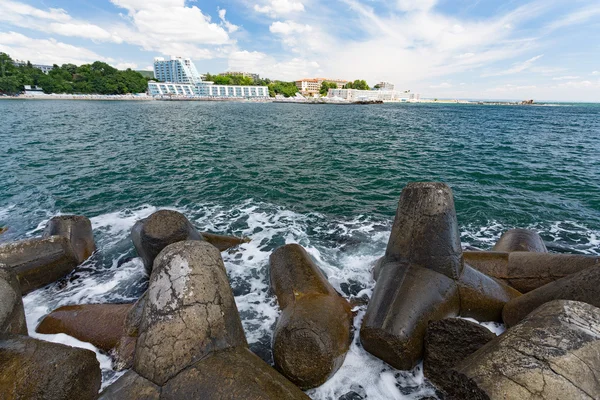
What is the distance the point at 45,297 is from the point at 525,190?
805 inches

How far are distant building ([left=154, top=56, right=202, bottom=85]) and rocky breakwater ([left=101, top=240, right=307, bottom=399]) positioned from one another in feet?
669

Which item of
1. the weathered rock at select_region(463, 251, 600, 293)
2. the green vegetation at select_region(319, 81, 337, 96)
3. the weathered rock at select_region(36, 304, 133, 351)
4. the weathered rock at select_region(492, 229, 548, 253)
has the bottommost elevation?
the weathered rock at select_region(36, 304, 133, 351)

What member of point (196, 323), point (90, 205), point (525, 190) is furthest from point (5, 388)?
point (525, 190)

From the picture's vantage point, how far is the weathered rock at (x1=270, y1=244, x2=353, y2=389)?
14.8ft

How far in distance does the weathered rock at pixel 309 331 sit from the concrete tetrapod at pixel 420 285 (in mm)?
566

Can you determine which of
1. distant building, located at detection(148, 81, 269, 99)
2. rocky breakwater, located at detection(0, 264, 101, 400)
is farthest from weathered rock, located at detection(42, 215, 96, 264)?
distant building, located at detection(148, 81, 269, 99)

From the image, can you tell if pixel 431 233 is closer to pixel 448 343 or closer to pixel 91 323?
pixel 448 343

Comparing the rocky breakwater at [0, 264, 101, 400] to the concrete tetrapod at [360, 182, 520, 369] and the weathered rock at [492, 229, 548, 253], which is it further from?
the weathered rock at [492, 229, 548, 253]

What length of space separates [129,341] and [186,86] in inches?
6937

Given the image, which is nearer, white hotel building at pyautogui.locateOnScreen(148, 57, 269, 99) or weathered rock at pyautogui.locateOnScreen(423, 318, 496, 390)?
weathered rock at pyautogui.locateOnScreen(423, 318, 496, 390)

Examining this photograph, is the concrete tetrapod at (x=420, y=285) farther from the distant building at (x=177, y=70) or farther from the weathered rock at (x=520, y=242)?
the distant building at (x=177, y=70)

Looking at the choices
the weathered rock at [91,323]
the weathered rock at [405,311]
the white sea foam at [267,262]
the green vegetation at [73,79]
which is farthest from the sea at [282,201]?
the green vegetation at [73,79]

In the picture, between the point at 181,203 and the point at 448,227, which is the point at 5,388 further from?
the point at 181,203

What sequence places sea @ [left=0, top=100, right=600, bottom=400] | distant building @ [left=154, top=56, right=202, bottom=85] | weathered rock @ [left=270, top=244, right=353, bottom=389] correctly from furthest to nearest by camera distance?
distant building @ [left=154, top=56, right=202, bottom=85], sea @ [left=0, top=100, right=600, bottom=400], weathered rock @ [left=270, top=244, right=353, bottom=389]
